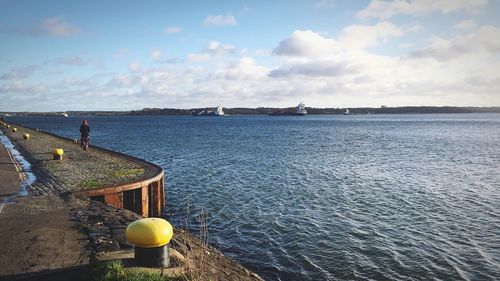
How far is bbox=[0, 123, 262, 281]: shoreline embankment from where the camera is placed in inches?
291

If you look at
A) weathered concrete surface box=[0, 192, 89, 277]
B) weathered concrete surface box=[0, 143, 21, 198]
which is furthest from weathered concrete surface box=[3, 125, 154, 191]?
weathered concrete surface box=[0, 192, 89, 277]

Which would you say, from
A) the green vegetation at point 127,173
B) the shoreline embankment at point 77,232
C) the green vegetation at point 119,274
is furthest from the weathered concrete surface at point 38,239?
the green vegetation at point 127,173

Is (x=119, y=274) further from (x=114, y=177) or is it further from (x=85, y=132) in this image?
(x=85, y=132)

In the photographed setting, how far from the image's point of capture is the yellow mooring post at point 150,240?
7262mm

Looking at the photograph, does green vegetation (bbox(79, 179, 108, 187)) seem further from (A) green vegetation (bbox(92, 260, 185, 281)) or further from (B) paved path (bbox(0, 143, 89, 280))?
(A) green vegetation (bbox(92, 260, 185, 281))

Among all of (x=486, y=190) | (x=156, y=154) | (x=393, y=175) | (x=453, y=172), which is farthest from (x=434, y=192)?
(x=156, y=154)

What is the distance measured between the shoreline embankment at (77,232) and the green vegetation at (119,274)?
0.84 ft

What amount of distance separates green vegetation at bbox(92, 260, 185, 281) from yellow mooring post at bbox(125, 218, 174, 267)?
0.40 meters

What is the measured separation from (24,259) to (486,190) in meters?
24.7

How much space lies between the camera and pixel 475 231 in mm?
15234

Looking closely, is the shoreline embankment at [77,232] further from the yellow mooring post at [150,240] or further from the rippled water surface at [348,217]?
the rippled water surface at [348,217]

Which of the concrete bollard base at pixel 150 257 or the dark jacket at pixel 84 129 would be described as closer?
the concrete bollard base at pixel 150 257

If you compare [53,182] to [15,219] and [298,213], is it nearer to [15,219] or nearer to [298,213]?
[15,219]

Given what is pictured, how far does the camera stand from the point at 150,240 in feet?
23.8
